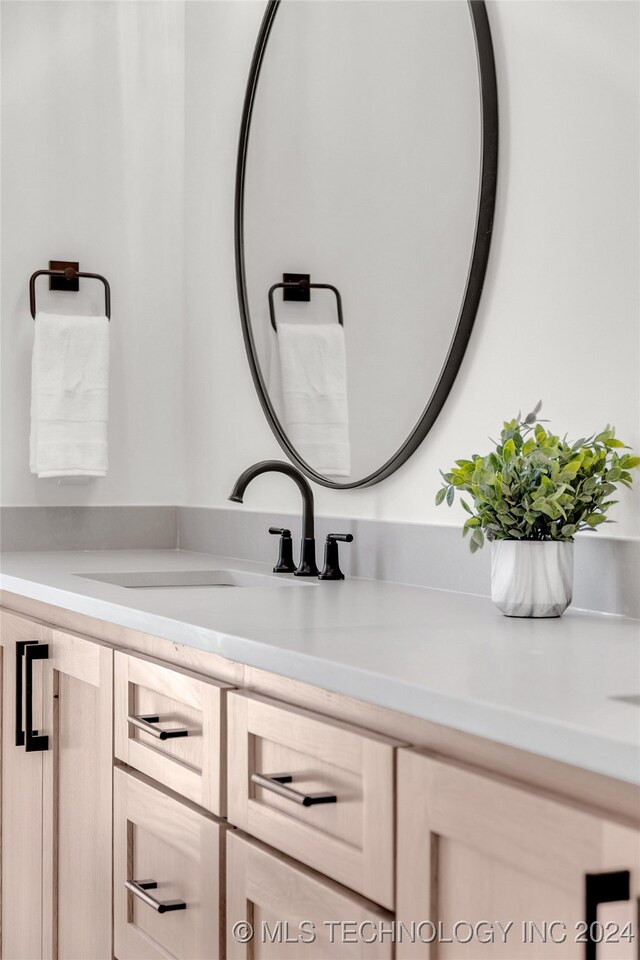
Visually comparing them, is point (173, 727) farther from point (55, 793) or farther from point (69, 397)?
point (69, 397)

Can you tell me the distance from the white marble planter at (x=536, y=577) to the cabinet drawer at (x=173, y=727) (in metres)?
0.40

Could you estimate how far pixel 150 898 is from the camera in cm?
148

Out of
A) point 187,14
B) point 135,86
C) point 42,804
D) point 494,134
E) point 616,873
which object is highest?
point 187,14

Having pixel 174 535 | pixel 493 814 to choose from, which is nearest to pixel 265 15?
pixel 174 535

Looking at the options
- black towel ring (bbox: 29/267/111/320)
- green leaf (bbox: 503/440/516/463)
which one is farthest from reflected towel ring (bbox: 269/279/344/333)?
green leaf (bbox: 503/440/516/463)

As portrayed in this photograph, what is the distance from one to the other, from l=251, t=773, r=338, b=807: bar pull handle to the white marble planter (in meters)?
0.42

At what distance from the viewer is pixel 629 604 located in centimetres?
147

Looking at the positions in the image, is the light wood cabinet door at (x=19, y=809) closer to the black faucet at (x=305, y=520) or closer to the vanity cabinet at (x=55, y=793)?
the vanity cabinet at (x=55, y=793)

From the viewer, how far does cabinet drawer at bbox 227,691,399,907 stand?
103 centimetres

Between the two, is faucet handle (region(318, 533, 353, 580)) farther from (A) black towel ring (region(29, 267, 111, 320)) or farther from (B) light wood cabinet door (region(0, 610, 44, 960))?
(A) black towel ring (region(29, 267, 111, 320))

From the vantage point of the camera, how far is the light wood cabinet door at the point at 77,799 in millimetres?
1656

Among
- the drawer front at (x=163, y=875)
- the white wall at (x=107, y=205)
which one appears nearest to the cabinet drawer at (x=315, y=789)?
the drawer front at (x=163, y=875)

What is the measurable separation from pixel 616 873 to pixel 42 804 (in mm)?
1354

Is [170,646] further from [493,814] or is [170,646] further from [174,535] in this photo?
[174,535]
